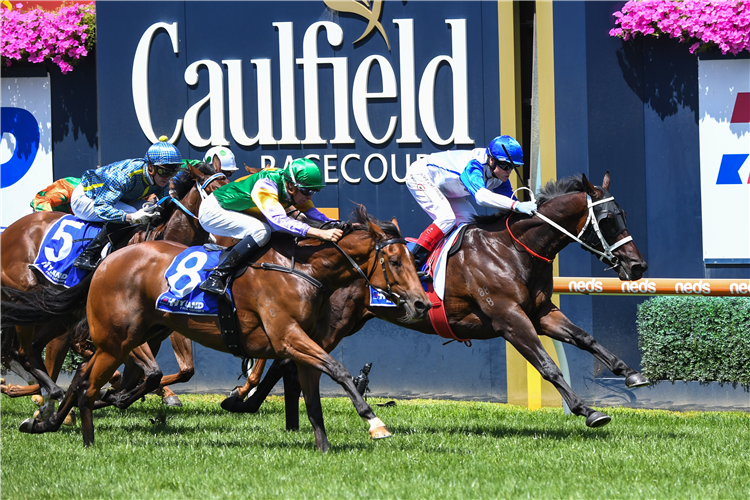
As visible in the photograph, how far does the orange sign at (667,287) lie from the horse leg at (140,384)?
3453 mm

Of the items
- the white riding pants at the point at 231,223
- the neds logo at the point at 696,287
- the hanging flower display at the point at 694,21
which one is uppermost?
the hanging flower display at the point at 694,21

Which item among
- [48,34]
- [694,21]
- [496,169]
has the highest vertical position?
[48,34]

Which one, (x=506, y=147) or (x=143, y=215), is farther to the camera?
(x=143, y=215)

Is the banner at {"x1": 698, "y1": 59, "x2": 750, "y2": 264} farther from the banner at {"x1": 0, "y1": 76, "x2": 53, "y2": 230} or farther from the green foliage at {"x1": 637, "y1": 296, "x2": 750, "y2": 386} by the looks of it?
the banner at {"x1": 0, "y1": 76, "x2": 53, "y2": 230}

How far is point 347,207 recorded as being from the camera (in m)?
9.08

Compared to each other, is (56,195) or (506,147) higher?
(506,147)

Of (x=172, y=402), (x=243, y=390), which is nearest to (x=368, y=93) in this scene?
(x=243, y=390)

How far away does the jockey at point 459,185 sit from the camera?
6453 mm

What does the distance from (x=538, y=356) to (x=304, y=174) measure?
2.03m

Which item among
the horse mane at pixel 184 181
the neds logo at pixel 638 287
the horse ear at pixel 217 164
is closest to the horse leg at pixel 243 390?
the horse mane at pixel 184 181

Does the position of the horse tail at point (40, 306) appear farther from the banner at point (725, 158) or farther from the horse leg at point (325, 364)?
the banner at point (725, 158)

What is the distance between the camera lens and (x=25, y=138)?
393 inches

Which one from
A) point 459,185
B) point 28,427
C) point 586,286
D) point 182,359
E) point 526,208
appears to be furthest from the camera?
point 586,286

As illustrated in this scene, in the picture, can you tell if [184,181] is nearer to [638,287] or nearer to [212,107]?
[212,107]
